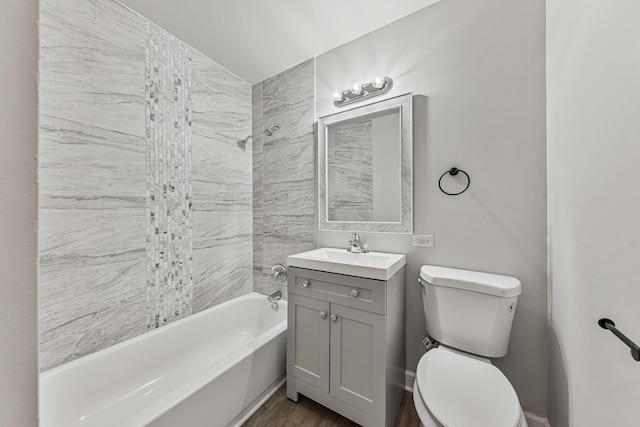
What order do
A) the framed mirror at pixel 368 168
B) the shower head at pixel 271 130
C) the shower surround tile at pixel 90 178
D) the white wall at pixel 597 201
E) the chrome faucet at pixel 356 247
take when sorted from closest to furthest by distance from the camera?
the white wall at pixel 597 201 < the shower surround tile at pixel 90 178 < the framed mirror at pixel 368 168 < the chrome faucet at pixel 356 247 < the shower head at pixel 271 130

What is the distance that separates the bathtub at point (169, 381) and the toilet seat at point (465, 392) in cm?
98

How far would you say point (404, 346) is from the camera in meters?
1.67

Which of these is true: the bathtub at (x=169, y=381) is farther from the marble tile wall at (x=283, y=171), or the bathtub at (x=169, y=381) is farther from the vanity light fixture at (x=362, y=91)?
the vanity light fixture at (x=362, y=91)

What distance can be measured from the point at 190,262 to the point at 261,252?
2.19 feet

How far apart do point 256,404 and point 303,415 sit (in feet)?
1.00

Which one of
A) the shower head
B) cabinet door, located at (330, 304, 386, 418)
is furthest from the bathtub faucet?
the shower head

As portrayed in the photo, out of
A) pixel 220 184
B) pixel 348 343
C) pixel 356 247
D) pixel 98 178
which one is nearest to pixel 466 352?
pixel 348 343

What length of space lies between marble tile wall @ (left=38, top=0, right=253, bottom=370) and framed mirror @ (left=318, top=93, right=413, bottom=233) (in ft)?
3.47

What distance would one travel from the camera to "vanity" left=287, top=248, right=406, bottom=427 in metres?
1.33

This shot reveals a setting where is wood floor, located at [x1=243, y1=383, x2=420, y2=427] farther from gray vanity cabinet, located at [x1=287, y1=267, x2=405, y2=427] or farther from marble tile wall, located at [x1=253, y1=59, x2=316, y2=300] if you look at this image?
marble tile wall, located at [x1=253, y1=59, x2=316, y2=300]

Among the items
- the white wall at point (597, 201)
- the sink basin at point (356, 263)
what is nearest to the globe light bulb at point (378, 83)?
the white wall at point (597, 201)

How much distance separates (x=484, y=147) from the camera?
1.46m

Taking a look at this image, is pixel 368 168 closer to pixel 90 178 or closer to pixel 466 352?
pixel 466 352

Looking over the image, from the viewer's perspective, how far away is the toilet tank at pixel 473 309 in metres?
1.25
